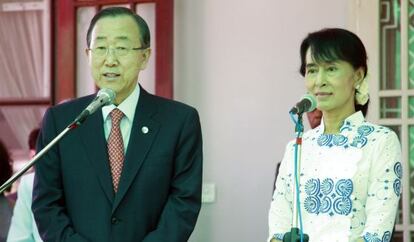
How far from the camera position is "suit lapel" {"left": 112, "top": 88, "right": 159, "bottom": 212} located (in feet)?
9.86

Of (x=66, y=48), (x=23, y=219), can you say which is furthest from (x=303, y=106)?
(x=66, y=48)

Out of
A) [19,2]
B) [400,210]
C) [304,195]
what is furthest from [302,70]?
[19,2]

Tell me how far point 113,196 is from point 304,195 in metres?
0.62

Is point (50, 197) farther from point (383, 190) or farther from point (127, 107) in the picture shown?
point (383, 190)

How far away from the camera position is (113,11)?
10.2 feet

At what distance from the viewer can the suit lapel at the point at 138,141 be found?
300 cm

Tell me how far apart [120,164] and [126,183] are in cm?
8

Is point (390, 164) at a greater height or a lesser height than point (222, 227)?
greater

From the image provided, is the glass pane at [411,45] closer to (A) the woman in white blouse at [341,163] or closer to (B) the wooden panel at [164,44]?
(B) the wooden panel at [164,44]

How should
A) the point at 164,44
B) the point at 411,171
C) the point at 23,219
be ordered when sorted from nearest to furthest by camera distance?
the point at 23,219 < the point at 411,171 < the point at 164,44

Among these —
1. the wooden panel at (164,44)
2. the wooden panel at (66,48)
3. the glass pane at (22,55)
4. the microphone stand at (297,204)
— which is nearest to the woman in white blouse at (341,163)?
the microphone stand at (297,204)

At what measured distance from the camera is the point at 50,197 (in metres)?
3.06

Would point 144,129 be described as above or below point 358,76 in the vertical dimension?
below

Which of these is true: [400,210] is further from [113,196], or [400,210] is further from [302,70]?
[113,196]
